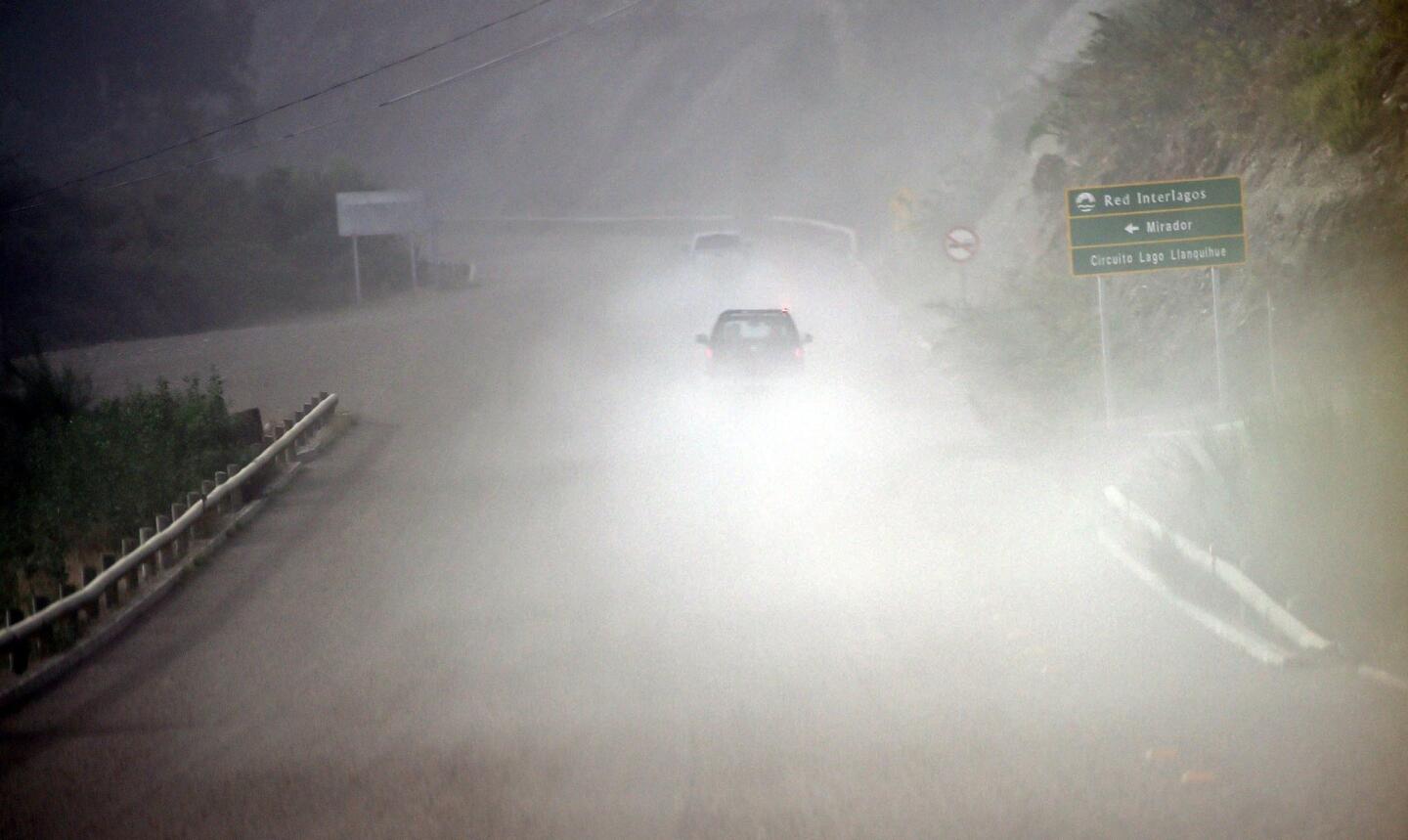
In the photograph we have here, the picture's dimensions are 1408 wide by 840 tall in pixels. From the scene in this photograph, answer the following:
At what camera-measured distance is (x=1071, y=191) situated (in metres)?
17.8

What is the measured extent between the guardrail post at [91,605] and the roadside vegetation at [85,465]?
73 centimetres

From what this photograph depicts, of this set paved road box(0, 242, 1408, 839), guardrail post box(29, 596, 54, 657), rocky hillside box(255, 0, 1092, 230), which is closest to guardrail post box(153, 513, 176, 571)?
paved road box(0, 242, 1408, 839)

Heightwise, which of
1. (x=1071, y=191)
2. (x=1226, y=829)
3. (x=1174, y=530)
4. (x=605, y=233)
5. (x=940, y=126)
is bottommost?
(x=1226, y=829)

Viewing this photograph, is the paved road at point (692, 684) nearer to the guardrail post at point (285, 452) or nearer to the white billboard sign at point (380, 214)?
the guardrail post at point (285, 452)

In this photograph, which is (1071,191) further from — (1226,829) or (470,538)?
(1226,829)

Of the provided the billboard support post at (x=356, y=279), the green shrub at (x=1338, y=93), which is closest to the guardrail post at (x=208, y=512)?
the green shrub at (x=1338, y=93)

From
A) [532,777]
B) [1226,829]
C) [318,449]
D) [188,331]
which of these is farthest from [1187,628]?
[188,331]

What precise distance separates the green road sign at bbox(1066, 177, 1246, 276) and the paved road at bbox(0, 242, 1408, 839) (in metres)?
2.81

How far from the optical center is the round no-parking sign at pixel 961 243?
3262cm

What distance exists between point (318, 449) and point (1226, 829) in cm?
1849

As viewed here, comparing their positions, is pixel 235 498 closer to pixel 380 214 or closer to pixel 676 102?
pixel 380 214

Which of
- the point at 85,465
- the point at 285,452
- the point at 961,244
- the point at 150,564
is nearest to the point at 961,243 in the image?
the point at 961,244

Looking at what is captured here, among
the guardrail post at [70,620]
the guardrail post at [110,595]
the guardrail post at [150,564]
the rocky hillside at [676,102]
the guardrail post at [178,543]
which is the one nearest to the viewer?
the guardrail post at [70,620]

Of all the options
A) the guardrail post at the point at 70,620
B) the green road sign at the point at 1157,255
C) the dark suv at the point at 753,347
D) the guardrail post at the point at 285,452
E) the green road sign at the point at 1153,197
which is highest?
the green road sign at the point at 1153,197
